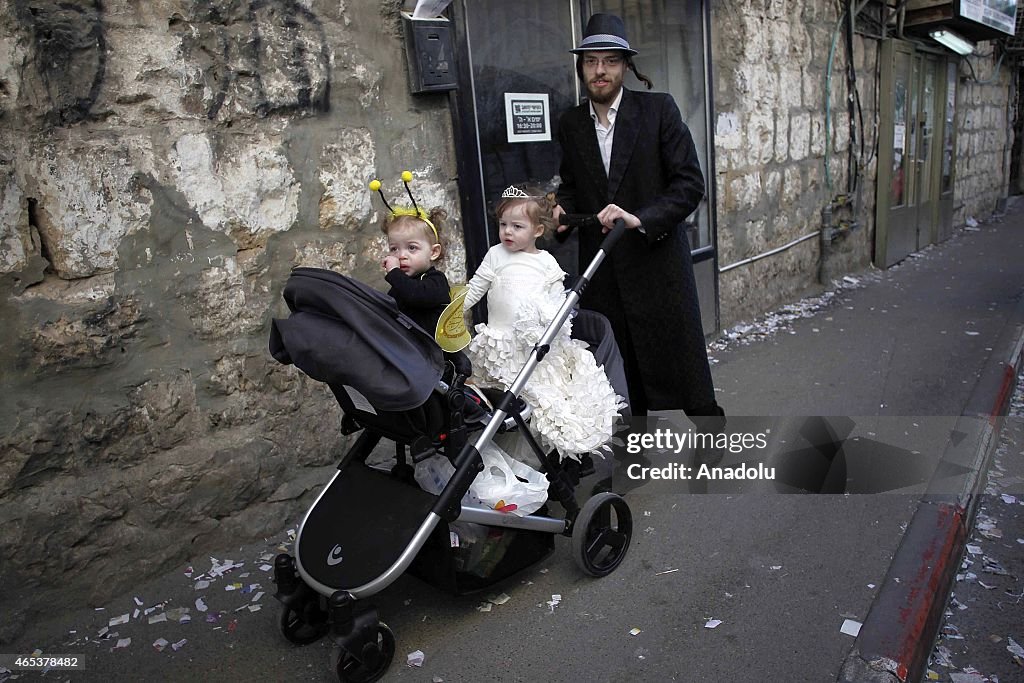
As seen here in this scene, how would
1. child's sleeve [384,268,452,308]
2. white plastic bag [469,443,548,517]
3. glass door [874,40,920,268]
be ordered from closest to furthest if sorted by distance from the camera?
child's sleeve [384,268,452,308]
white plastic bag [469,443,548,517]
glass door [874,40,920,268]

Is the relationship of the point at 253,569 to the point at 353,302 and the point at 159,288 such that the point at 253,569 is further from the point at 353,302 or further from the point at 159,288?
the point at 353,302

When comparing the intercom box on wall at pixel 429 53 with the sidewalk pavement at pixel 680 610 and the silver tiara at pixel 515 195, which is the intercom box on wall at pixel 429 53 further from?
the sidewalk pavement at pixel 680 610

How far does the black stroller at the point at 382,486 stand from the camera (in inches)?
84.7

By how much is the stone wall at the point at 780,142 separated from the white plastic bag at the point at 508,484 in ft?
13.4

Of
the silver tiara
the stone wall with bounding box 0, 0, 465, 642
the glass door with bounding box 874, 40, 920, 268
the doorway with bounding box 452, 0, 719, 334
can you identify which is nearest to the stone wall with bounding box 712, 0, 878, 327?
the glass door with bounding box 874, 40, 920, 268

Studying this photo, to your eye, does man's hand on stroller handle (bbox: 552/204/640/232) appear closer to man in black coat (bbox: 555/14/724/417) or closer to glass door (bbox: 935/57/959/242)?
man in black coat (bbox: 555/14/724/417)

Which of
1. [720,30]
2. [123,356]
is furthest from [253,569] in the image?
[720,30]

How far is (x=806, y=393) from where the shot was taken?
492cm

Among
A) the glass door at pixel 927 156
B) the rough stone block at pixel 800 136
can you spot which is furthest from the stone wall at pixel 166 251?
the glass door at pixel 927 156

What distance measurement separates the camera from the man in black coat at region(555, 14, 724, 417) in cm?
326

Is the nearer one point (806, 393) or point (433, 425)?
point (433, 425)

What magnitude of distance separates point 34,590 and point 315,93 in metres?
2.16

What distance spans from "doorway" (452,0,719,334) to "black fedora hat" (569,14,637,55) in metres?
0.72

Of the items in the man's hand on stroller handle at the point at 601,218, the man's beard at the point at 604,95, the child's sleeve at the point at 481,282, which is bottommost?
the child's sleeve at the point at 481,282
